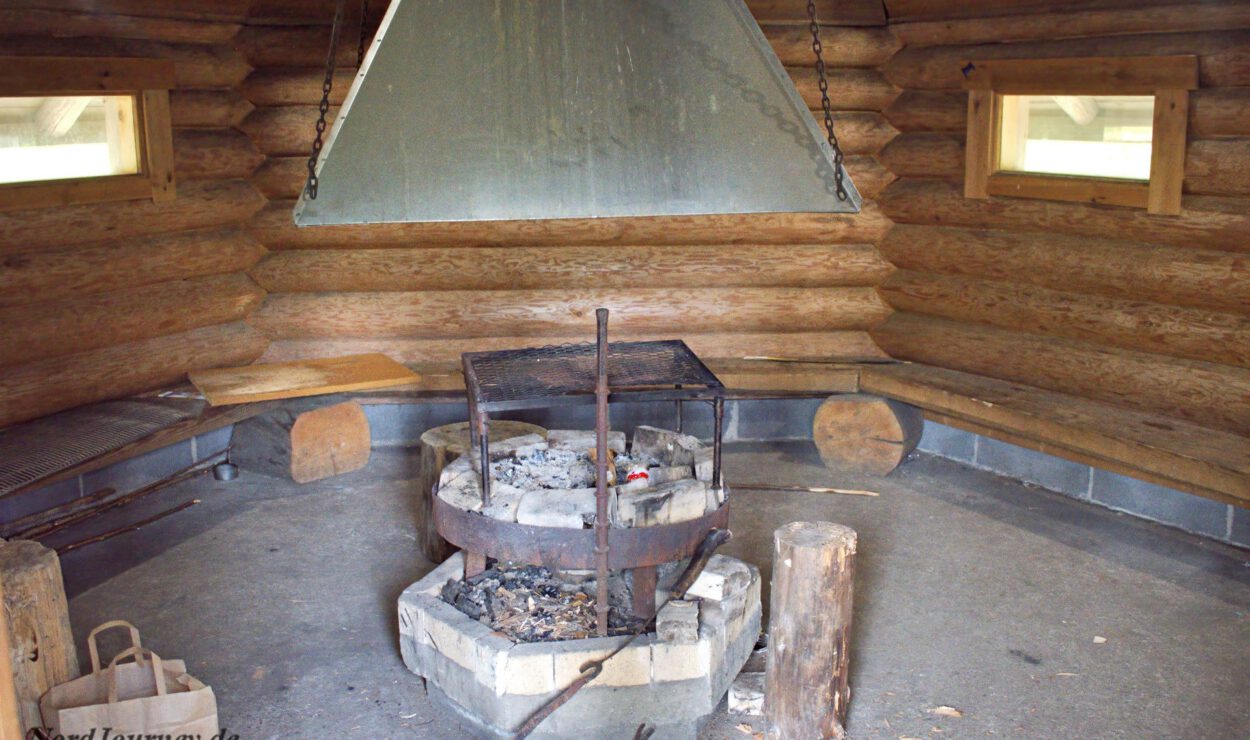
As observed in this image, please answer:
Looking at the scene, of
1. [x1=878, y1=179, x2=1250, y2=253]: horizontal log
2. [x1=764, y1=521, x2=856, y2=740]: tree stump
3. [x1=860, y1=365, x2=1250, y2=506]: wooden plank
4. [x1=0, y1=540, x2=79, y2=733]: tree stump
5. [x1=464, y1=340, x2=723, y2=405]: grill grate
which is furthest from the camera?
[x1=878, y1=179, x2=1250, y2=253]: horizontal log

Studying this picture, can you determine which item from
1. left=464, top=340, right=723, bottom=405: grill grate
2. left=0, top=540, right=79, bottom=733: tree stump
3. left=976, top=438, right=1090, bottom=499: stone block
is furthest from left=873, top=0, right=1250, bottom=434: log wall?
left=0, top=540, right=79, bottom=733: tree stump

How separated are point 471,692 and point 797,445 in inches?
163

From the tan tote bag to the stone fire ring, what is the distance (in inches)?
46.0

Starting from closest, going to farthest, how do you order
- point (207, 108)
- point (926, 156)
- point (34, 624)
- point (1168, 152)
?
1. point (34, 624)
2. point (1168, 152)
3. point (207, 108)
4. point (926, 156)

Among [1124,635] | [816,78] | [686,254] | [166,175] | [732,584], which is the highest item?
[816,78]

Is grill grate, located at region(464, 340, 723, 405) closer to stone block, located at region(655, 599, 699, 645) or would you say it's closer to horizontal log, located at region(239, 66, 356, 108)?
stone block, located at region(655, 599, 699, 645)

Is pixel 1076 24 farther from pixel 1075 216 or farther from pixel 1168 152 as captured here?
pixel 1075 216

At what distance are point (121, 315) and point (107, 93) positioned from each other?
1.25 metres

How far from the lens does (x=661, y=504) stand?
484 centimetres

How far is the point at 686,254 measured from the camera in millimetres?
8211

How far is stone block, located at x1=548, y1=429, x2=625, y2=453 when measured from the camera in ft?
18.6

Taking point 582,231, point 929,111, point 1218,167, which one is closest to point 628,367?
point 582,231

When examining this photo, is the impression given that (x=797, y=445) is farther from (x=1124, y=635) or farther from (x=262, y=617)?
(x=262, y=617)

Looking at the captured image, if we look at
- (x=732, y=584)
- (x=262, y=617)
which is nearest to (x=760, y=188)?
(x=732, y=584)
